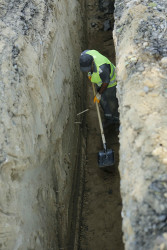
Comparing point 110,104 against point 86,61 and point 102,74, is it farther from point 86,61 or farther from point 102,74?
point 86,61

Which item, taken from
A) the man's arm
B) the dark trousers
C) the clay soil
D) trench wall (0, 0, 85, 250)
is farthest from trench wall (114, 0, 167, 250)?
the clay soil

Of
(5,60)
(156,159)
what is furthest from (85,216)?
(5,60)

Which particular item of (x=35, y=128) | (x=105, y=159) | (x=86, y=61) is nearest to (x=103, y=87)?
(x=86, y=61)

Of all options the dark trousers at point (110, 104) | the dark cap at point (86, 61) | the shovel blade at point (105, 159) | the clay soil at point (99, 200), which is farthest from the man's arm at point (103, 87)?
the shovel blade at point (105, 159)

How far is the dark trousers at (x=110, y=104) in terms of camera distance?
18.6ft

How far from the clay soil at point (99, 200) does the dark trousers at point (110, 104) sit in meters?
0.30

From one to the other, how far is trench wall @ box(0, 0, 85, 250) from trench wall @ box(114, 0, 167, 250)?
3.68 ft

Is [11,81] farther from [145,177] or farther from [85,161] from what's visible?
[85,161]

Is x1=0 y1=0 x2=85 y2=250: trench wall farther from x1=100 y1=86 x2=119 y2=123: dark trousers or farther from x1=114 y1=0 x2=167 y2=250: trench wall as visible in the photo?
x1=114 y1=0 x2=167 y2=250: trench wall

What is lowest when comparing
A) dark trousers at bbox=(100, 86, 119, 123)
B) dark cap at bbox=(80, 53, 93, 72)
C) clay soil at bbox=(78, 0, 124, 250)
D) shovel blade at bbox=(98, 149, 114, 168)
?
clay soil at bbox=(78, 0, 124, 250)

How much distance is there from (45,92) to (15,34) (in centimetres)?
92

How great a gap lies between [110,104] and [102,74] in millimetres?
931

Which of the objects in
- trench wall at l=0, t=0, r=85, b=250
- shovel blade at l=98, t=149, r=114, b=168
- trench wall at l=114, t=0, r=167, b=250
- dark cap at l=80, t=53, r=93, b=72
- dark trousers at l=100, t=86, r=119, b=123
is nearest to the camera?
trench wall at l=114, t=0, r=167, b=250

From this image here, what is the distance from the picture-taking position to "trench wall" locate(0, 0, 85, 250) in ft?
10.9
